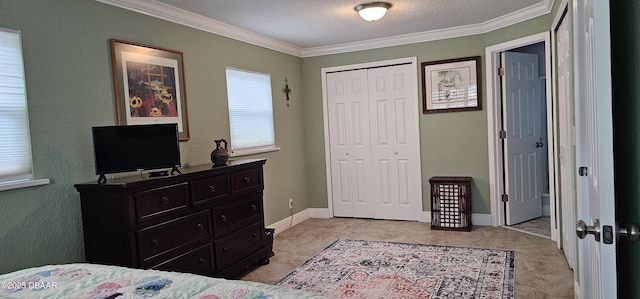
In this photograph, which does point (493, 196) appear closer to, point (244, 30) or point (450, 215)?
point (450, 215)

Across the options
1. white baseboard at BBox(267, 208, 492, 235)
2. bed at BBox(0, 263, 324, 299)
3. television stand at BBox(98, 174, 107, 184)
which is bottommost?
white baseboard at BBox(267, 208, 492, 235)

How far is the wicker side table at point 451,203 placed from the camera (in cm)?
468

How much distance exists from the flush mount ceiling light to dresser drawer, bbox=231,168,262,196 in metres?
1.67

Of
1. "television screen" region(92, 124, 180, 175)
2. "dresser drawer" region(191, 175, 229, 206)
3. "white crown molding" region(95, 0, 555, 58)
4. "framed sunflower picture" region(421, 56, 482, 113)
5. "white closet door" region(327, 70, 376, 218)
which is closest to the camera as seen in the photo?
"television screen" region(92, 124, 180, 175)

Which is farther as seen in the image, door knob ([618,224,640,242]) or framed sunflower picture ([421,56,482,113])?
framed sunflower picture ([421,56,482,113])

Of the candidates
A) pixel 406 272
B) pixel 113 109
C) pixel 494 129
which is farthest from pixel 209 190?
pixel 494 129

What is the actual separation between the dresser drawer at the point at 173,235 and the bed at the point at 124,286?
0.97 meters

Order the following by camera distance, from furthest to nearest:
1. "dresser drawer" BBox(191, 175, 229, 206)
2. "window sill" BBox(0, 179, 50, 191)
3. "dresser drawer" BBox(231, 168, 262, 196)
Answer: "dresser drawer" BBox(231, 168, 262, 196) → "dresser drawer" BBox(191, 175, 229, 206) → "window sill" BBox(0, 179, 50, 191)

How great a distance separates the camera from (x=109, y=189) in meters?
2.57

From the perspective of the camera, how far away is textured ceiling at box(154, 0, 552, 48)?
355 centimetres

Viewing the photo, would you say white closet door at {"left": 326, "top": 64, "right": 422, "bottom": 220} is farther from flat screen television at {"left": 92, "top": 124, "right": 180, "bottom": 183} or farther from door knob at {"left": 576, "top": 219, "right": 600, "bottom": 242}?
door knob at {"left": 576, "top": 219, "right": 600, "bottom": 242}

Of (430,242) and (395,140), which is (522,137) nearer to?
(395,140)

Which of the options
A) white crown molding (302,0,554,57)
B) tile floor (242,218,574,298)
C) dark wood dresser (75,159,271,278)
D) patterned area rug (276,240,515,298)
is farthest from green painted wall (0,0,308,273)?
white crown molding (302,0,554,57)

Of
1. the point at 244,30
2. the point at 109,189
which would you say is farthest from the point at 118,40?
the point at 244,30
